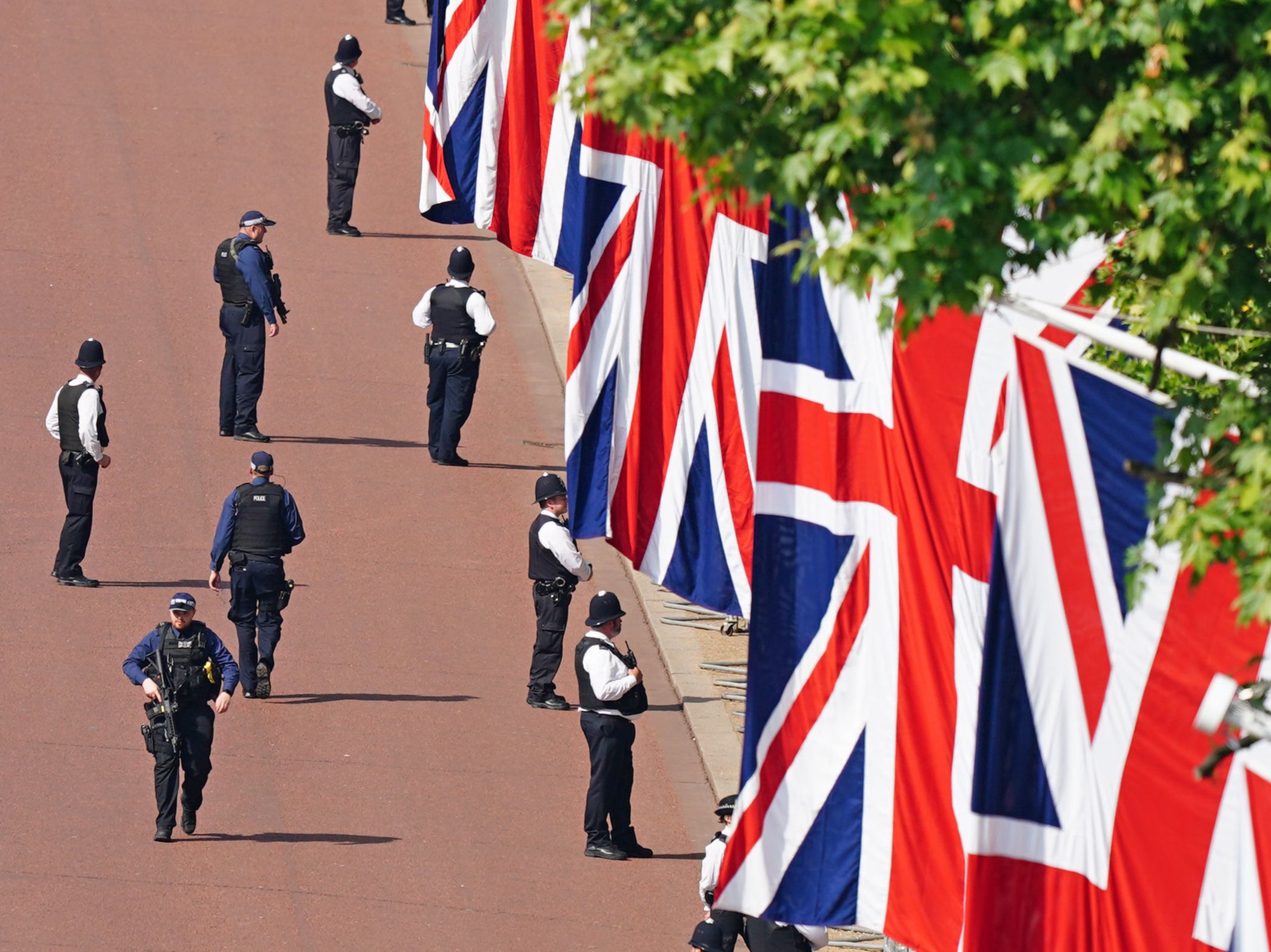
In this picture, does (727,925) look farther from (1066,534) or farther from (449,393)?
(449,393)

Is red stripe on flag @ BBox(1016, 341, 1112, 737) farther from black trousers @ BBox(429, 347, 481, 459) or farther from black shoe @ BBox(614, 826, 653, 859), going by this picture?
black trousers @ BBox(429, 347, 481, 459)

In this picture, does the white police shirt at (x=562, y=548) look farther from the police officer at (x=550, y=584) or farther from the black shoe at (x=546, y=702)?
the black shoe at (x=546, y=702)

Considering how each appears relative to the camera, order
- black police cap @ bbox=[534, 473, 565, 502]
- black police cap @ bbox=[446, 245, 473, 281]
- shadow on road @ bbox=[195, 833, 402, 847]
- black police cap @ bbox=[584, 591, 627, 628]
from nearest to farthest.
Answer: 1. shadow on road @ bbox=[195, 833, 402, 847]
2. black police cap @ bbox=[584, 591, 627, 628]
3. black police cap @ bbox=[534, 473, 565, 502]
4. black police cap @ bbox=[446, 245, 473, 281]

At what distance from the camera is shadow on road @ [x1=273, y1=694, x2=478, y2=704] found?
1545cm

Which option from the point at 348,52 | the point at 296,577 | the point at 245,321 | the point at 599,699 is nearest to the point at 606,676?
the point at 599,699

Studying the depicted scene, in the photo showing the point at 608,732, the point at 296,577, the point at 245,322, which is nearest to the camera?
the point at 608,732

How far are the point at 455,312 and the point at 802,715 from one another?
11.6 meters

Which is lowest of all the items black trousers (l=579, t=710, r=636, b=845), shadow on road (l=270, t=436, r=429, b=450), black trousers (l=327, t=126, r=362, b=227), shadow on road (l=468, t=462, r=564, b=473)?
black trousers (l=579, t=710, r=636, b=845)

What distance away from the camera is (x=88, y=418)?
55.5 ft

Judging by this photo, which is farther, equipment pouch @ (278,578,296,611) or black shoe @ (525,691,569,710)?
black shoe @ (525,691,569,710)

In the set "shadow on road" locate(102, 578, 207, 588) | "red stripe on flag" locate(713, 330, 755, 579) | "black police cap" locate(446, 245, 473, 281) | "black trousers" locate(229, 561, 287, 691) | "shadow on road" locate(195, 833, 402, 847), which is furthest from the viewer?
"black police cap" locate(446, 245, 473, 281)

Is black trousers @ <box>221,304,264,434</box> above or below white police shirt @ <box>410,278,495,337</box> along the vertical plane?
below

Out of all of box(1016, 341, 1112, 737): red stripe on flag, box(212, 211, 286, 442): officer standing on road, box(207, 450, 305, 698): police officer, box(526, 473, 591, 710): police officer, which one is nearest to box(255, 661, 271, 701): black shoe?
box(207, 450, 305, 698): police officer

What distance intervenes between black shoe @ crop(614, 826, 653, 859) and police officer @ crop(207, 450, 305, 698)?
3164 millimetres
